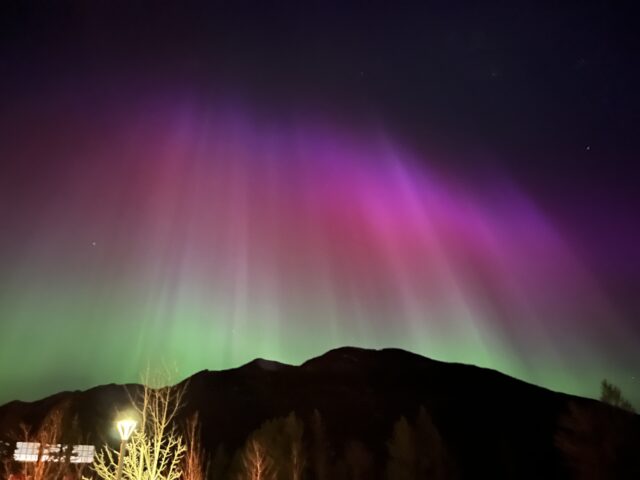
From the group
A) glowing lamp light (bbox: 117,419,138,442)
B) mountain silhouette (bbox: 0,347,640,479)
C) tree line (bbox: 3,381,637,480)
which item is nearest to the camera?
glowing lamp light (bbox: 117,419,138,442)

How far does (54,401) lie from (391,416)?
108m

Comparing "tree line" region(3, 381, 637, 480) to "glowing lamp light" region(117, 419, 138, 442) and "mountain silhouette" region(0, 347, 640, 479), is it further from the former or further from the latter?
"glowing lamp light" region(117, 419, 138, 442)

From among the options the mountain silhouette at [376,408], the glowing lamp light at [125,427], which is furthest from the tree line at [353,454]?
the glowing lamp light at [125,427]

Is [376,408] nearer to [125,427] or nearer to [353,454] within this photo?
[353,454]

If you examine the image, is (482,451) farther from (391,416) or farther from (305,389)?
(305,389)

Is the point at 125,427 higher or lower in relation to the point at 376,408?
lower

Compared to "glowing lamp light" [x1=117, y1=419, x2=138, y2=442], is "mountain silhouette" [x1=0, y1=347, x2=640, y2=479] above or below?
above

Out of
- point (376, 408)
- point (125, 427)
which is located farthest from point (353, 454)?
point (376, 408)

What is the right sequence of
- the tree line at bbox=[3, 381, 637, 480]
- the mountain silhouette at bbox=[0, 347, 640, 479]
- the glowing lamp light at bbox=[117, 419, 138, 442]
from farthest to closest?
the mountain silhouette at bbox=[0, 347, 640, 479], the tree line at bbox=[3, 381, 637, 480], the glowing lamp light at bbox=[117, 419, 138, 442]

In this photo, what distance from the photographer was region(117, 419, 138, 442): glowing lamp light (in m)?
14.5

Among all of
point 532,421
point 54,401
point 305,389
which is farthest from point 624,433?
point 54,401

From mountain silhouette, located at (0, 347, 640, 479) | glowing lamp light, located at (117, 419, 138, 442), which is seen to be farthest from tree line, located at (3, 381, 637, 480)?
glowing lamp light, located at (117, 419, 138, 442)

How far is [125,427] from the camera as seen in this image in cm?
1462

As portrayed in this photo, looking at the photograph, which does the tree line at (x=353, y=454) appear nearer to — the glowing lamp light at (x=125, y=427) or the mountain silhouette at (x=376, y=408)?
the mountain silhouette at (x=376, y=408)
